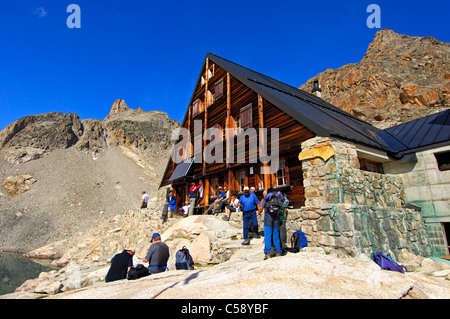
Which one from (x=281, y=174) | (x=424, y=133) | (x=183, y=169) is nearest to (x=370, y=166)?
(x=424, y=133)

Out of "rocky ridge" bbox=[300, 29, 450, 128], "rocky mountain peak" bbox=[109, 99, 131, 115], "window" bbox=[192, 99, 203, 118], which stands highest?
"rocky mountain peak" bbox=[109, 99, 131, 115]

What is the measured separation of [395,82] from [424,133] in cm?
2511

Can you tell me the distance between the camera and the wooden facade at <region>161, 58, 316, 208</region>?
11172 millimetres

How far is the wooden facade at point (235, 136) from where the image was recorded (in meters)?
11.2

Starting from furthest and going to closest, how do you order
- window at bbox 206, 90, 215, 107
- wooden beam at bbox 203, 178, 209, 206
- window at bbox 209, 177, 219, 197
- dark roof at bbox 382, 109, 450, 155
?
window at bbox 206, 90, 215, 107
wooden beam at bbox 203, 178, 209, 206
window at bbox 209, 177, 219, 197
dark roof at bbox 382, 109, 450, 155

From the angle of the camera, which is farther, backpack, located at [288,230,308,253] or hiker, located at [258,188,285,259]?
backpack, located at [288,230,308,253]

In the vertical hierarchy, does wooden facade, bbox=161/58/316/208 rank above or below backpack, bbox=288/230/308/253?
above

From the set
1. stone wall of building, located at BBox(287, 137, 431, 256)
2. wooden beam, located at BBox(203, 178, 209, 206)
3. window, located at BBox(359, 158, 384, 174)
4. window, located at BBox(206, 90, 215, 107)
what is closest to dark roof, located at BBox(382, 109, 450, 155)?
window, located at BBox(359, 158, 384, 174)

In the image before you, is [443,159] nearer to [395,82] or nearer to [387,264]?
[387,264]

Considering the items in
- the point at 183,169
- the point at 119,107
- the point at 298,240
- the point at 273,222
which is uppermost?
the point at 119,107

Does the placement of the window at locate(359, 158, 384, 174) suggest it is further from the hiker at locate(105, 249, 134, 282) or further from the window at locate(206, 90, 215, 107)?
the hiker at locate(105, 249, 134, 282)

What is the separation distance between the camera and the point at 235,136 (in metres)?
14.8
